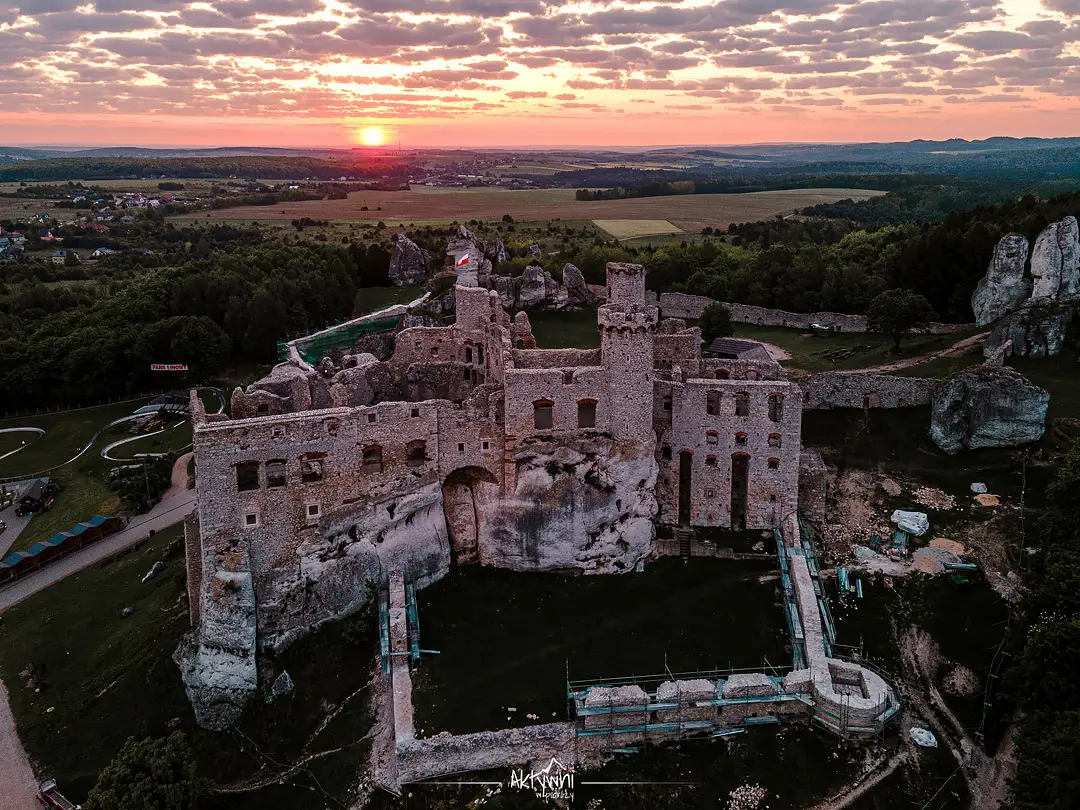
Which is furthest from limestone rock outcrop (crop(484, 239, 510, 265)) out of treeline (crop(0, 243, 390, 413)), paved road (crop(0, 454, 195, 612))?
paved road (crop(0, 454, 195, 612))

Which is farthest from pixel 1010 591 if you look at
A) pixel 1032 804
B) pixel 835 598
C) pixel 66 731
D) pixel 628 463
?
pixel 66 731

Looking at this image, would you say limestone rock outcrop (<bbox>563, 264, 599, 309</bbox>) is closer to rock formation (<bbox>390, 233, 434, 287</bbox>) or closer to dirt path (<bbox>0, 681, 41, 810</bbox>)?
rock formation (<bbox>390, 233, 434, 287</bbox>)

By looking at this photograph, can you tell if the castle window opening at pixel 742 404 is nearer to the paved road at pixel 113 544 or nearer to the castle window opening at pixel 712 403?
the castle window opening at pixel 712 403

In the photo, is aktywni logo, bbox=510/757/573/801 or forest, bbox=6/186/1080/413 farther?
forest, bbox=6/186/1080/413

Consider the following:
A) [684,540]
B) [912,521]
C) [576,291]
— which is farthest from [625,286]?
[576,291]

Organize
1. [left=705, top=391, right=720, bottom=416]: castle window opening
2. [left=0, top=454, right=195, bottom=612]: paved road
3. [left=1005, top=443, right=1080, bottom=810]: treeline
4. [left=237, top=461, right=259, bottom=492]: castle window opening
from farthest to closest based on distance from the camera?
1. [left=0, top=454, right=195, bottom=612]: paved road
2. [left=705, top=391, right=720, bottom=416]: castle window opening
3. [left=237, top=461, right=259, bottom=492]: castle window opening
4. [left=1005, top=443, right=1080, bottom=810]: treeline

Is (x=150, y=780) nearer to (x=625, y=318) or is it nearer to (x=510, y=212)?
(x=625, y=318)
